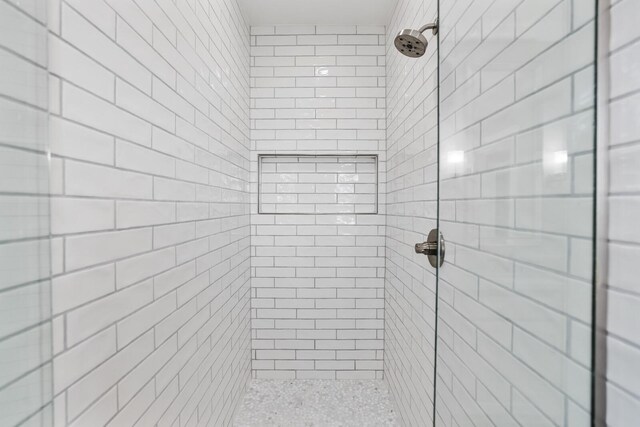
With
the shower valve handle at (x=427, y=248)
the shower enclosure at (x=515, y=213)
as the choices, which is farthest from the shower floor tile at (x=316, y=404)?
the shower valve handle at (x=427, y=248)

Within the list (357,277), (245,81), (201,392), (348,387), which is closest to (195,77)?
(245,81)

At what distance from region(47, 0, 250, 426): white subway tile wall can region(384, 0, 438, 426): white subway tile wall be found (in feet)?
3.22

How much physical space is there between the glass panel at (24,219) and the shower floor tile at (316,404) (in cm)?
177

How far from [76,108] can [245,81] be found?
70.5 inches

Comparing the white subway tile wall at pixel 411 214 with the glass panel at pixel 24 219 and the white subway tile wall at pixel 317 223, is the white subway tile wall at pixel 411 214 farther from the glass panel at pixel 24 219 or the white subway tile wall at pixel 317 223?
the glass panel at pixel 24 219

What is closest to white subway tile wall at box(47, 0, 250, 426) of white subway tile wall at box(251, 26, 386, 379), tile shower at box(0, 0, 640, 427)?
tile shower at box(0, 0, 640, 427)

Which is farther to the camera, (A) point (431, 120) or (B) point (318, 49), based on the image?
(B) point (318, 49)

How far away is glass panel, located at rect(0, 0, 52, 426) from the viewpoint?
49 cm

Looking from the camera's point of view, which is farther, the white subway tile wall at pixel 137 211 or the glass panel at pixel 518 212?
the white subway tile wall at pixel 137 211

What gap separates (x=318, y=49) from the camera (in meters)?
2.50

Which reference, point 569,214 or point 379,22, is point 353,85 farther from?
point 569,214

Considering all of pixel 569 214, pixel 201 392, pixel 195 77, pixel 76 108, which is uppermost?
pixel 195 77

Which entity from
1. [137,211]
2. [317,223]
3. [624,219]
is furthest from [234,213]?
[624,219]

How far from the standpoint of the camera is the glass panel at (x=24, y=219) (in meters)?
0.49
